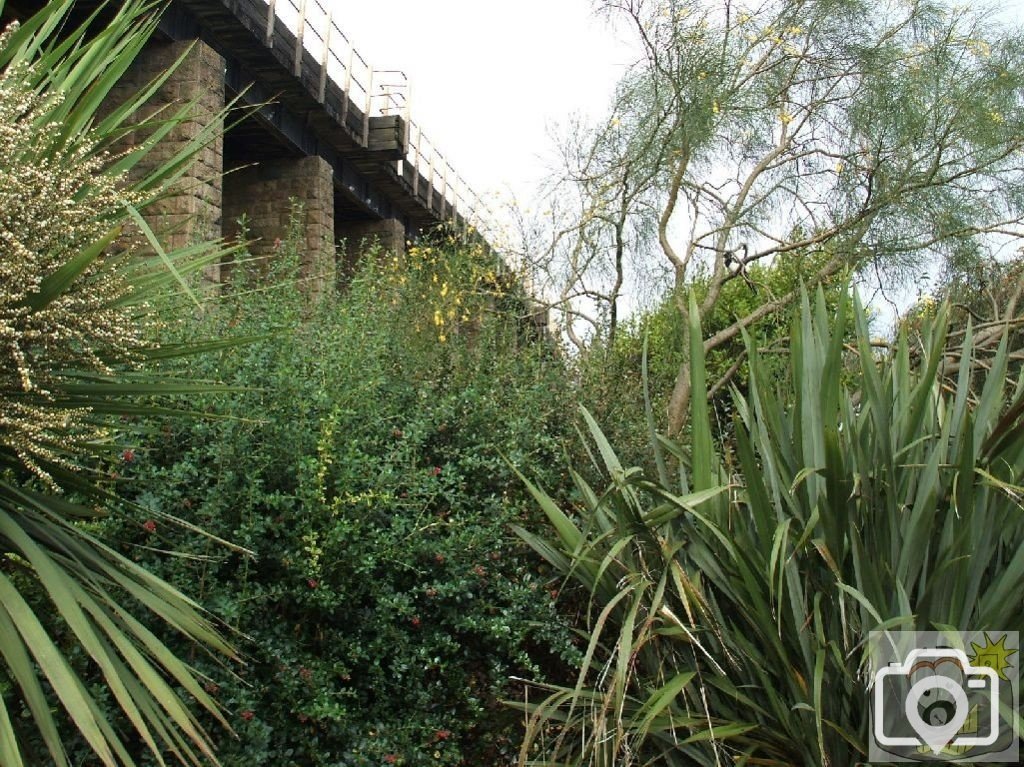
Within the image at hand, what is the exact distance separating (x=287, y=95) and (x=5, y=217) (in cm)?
1156

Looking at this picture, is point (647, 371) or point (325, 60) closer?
point (647, 371)

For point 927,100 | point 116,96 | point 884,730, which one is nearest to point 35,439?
point 884,730

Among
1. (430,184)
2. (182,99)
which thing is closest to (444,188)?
(430,184)

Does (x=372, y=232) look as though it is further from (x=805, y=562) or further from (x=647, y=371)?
(x=805, y=562)

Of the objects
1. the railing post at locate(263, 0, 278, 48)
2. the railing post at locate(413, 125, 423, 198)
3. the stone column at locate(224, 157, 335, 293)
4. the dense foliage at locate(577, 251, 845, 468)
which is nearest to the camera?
the dense foliage at locate(577, 251, 845, 468)

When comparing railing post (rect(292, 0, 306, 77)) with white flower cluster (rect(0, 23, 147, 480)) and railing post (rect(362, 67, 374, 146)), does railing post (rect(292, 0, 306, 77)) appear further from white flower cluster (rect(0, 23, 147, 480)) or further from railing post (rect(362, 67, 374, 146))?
white flower cluster (rect(0, 23, 147, 480))

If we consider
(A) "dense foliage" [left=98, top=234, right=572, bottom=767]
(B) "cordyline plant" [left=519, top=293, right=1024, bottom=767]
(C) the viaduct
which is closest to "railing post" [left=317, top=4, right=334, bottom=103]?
(C) the viaduct

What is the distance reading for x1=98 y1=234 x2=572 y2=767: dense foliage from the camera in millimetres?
3709

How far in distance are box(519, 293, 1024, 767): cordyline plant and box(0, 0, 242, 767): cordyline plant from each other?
4.03ft

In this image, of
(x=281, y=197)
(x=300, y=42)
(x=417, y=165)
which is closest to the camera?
(x=300, y=42)

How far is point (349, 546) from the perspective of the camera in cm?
393

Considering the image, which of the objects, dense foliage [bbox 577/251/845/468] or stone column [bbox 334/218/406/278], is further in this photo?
stone column [bbox 334/218/406/278]

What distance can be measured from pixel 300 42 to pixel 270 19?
78cm

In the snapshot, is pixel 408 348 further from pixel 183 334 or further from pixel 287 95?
pixel 287 95
